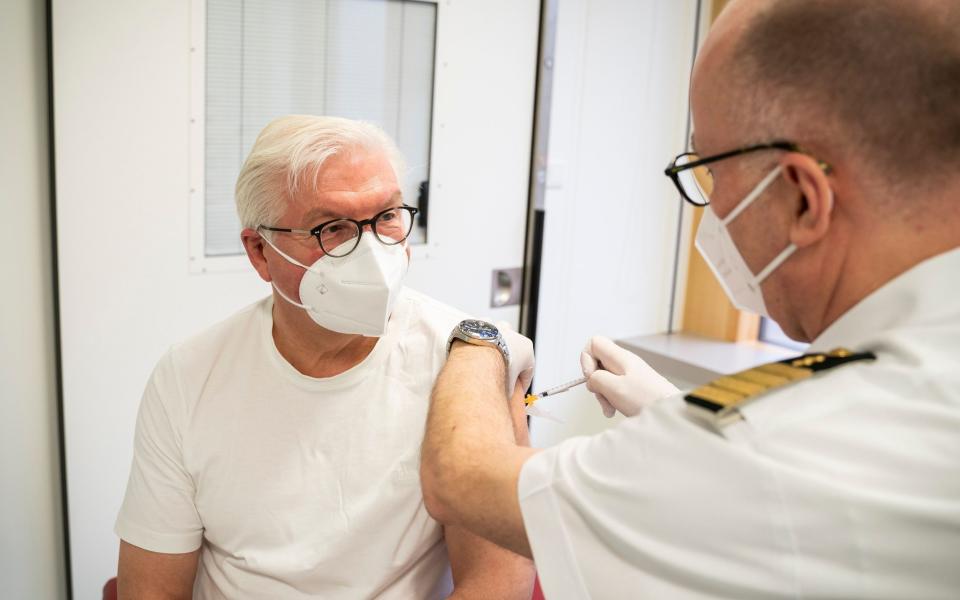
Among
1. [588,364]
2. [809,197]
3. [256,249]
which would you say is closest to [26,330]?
[256,249]

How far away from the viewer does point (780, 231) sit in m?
0.97

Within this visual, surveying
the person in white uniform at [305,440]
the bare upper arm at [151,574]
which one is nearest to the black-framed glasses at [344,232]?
the person in white uniform at [305,440]

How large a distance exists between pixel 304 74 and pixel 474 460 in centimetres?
148

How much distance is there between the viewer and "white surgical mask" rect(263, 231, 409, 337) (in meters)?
1.44

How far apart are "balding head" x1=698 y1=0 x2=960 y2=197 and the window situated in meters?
1.23

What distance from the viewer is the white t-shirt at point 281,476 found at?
1.44 m

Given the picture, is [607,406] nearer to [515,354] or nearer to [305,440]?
[515,354]

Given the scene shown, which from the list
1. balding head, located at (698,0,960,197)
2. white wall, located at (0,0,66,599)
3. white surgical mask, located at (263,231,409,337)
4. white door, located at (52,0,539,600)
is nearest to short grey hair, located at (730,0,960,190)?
balding head, located at (698,0,960,197)

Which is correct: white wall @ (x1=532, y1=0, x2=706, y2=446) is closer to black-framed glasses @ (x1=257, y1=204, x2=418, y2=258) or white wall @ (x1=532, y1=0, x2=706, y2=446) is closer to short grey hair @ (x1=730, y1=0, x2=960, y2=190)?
black-framed glasses @ (x1=257, y1=204, x2=418, y2=258)

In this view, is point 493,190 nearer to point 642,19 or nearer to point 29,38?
point 642,19

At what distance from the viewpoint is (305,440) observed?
147cm

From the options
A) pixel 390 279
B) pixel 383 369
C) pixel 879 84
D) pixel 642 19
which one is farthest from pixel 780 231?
pixel 642 19

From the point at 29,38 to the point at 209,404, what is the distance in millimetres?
988

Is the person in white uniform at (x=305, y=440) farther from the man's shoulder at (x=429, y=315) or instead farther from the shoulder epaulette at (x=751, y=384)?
the shoulder epaulette at (x=751, y=384)
